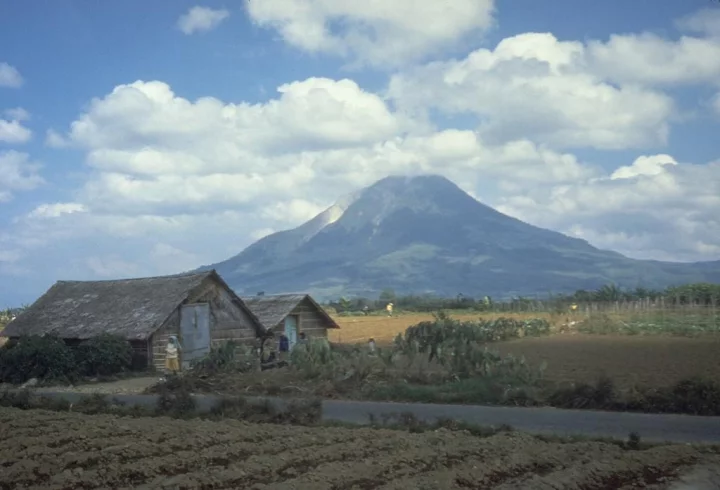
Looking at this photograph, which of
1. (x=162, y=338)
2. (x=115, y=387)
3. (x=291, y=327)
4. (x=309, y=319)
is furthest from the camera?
(x=309, y=319)

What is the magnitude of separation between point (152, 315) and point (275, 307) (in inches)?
307

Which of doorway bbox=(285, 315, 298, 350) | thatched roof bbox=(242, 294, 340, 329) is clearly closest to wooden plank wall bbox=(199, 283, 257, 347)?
thatched roof bbox=(242, 294, 340, 329)

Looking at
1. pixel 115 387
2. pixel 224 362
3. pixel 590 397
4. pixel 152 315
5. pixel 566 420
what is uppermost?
pixel 152 315

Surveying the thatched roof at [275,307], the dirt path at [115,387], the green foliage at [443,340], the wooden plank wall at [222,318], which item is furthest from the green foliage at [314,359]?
the thatched roof at [275,307]

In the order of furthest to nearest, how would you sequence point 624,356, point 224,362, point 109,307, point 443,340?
point 109,307 → point 624,356 → point 224,362 → point 443,340

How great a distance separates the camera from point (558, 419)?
16281mm

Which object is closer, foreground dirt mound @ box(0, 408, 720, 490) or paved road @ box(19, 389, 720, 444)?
foreground dirt mound @ box(0, 408, 720, 490)

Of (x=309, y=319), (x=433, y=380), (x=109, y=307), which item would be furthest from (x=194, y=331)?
(x=433, y=380)

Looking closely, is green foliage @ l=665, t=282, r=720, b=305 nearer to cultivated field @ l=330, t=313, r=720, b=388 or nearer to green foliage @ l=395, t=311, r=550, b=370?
cultivated field @ l=330, t=313, r=720, b=388

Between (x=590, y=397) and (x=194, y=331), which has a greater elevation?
(x=194, y=331)

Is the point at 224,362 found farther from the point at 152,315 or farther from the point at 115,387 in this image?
the point at 152,315

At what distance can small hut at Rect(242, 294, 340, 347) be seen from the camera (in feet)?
123

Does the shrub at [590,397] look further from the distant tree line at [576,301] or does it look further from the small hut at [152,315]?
the distant tree line at [576,301]

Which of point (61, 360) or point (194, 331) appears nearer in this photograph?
point (61, 360)
